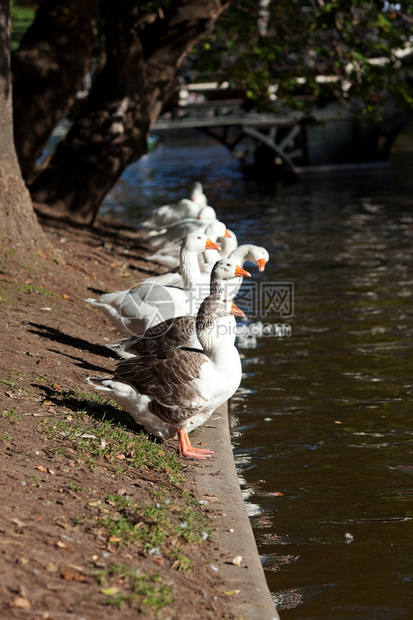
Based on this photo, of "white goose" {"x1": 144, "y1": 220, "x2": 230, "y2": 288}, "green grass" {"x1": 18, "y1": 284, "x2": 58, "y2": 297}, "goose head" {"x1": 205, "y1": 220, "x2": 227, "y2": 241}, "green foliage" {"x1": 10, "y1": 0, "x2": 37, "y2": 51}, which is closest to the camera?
"green grass" {"x1": 18, "y1": 284, "x2": 58, "y2": 297}

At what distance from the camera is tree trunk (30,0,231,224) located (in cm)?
1550

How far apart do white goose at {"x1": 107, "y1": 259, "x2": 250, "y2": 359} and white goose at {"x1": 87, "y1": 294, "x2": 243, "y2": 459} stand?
0.10m

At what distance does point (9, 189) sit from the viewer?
34.9 feet

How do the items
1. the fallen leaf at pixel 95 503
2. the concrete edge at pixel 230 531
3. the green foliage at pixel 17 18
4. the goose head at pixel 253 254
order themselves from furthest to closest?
the green foliage at pixel 17 18 → the goose head at pixel 253 254 → the fallen leaf at pixel 95 503 → the concrete edge at pixel 230 531

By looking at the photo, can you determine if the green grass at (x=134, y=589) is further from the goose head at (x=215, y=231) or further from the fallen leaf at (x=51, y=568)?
the goose head at (x=215, y=231)

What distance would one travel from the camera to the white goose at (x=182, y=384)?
19.9 feet

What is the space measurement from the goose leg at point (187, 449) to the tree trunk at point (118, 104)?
10.7m

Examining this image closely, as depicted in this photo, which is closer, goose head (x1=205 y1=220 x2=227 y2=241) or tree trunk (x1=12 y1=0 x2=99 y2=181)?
goose head (x1=205 y1=220 x2=227 y2=241)

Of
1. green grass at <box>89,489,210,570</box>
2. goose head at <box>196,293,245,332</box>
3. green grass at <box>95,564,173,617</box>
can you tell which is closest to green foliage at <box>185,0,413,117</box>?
goose head at <box>196,293,245,332</box>

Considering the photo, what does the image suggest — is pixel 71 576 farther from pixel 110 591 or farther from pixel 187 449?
pixel 187 449

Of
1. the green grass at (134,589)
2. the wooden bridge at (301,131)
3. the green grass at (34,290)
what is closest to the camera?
the green grass at (134,589)

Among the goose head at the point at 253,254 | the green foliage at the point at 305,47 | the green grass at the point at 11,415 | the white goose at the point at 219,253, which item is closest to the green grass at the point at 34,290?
the white goose at the point at 219,253

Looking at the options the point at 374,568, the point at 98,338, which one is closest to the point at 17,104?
the point at 98,338

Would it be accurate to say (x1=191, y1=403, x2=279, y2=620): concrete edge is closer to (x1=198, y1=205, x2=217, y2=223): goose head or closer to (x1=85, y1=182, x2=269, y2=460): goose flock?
(x1=85, y1=182, x2=269, y2=460): goose flock
